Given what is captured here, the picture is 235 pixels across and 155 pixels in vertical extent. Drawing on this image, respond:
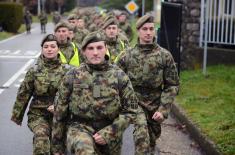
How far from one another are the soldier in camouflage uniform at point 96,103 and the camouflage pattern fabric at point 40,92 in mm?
1428

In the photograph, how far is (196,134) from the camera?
8.55 m

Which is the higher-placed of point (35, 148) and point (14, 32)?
point (35, 148)

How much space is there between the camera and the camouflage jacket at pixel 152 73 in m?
6.45

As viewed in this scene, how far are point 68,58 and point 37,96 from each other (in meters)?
1.92

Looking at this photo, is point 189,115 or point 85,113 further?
point 189,115

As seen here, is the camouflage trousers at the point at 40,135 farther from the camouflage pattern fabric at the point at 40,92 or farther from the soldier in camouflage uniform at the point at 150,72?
the soldier in camouflage uniform at the point at 150,72

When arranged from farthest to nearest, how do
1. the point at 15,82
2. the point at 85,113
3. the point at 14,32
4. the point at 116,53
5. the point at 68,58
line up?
1. the point at 14,32
2. the point at 15,82
3. the point at 116,53
4. the point at 68,58
5. the point at 85,113

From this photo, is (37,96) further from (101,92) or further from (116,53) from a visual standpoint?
(116,53)

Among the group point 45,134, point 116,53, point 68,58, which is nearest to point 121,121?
point 45,134

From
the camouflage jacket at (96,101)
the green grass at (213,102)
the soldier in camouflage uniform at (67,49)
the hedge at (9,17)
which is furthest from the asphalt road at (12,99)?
the hedge at (9,17)

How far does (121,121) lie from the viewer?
496 cm

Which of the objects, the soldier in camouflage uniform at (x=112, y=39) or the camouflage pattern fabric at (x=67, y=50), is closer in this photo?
the camouflage pattern fabric at (x=67, y=50)

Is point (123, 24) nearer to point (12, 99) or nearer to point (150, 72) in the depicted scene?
point (12, 99)

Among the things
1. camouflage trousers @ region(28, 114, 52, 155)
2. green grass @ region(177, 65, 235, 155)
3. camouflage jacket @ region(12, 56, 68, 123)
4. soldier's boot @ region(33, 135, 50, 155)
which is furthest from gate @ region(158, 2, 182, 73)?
soldier's boot @ region(33, 135, 50, 155)
